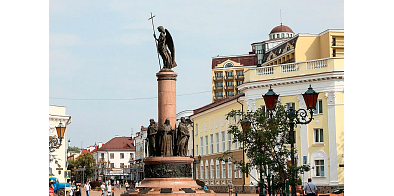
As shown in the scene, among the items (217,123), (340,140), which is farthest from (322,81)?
(217,123)

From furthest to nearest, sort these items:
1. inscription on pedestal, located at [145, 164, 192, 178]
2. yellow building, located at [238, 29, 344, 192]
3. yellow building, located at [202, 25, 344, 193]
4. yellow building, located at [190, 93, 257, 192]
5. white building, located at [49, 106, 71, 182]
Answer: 1. white building, located at [49, 106, 71, 182]
2. yellow building, located at [190, 93, 257, 192]
3. yellow building, located at [202, 25, 344, 193]
4. yellow building, located at [238, 29, 344, 192]
5. inscription on pedestal, located at [145, 164, 192, 178]

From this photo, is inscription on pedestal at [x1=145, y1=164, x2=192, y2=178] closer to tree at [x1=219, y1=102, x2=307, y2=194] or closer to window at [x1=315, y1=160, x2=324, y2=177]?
tree at [x1=219, y1=102, x2=307, y2=194]

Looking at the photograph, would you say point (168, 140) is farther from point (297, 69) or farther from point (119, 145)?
point (119, 145)

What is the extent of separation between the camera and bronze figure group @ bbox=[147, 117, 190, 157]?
79.7ft

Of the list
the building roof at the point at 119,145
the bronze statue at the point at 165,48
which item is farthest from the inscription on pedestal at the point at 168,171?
the building roof at the point at 119,145

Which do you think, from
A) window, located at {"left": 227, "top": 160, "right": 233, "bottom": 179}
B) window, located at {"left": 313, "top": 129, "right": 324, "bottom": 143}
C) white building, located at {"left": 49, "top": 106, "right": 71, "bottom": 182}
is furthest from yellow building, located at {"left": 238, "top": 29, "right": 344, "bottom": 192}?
white building, located at {"left": 49, "top": 106, "right": 71, "bottom": 182}

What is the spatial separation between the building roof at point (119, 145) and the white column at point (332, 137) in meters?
98.6

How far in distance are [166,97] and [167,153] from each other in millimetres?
2312

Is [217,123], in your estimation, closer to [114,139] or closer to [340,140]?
[340,140]

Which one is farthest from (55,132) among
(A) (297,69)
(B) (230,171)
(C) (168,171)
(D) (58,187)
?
(C) (168,171)

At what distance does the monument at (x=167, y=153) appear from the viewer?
77.2 feet

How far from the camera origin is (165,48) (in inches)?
1026

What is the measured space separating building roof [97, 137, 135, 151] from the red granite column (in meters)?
121
